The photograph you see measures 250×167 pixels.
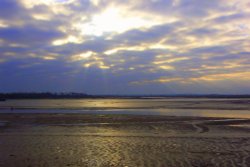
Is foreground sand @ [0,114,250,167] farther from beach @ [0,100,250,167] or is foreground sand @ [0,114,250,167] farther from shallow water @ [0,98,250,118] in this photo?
shallow water @ [0,98,250,118]

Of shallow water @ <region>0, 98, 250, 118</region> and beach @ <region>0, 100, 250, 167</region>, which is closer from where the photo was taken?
beach @ <region>0, 100, 250, 167</region>

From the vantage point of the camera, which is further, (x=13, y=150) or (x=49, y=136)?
(x=49, y=136)

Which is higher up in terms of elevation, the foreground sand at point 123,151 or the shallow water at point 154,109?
the shallow water at point 154,109

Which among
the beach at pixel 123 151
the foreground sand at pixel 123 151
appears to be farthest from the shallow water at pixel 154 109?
the beach at pixel 123 151

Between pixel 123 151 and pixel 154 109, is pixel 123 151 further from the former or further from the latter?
pixel 154 109

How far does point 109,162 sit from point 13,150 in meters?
4.98

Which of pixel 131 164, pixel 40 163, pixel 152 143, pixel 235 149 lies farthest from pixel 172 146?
pixel 40 163

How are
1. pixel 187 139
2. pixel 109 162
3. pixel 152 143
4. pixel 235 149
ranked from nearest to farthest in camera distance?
pixel 109 162, pixel 235 149, pixel 152 143, pixel 187 139

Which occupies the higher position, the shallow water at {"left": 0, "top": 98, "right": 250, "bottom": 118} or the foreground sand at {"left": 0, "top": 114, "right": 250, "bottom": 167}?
the shallow water at {"left": 0, "top": 98, "right": 250, "bottom": 118}

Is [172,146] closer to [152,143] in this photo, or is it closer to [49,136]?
[152,143]

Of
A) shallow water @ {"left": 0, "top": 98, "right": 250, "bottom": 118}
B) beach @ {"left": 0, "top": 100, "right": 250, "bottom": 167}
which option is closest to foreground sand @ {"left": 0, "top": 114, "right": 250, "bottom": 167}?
beach @ {"left": 0, "top": 100, "right": 250, "bottom": 167}

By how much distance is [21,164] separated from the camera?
13.3 m

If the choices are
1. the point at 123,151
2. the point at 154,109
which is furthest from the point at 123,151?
the point at 154,109

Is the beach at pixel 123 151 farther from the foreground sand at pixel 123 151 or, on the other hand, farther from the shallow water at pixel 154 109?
the shallow water at pixel 154 109
